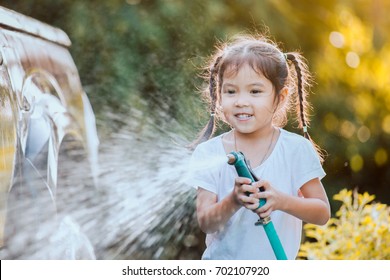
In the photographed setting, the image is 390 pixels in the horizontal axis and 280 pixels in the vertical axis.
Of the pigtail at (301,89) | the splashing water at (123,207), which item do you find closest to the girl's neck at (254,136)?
the pigtail at (301,89)

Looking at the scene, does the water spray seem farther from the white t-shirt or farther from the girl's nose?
the girl's nose

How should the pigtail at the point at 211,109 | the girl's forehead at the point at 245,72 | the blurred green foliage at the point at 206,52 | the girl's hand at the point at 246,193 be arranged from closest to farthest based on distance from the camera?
the girl's hand at the point at 246,193
the girl's forehead at the point at 245,72
the pigtail at the point at 211,109
the blurred green foliage at the point at 206,52

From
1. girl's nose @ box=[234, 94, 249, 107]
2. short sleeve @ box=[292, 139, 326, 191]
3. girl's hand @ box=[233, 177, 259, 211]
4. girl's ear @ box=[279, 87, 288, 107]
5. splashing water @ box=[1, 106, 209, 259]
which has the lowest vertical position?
splashing water @ box=[1, 106, 209, 259]

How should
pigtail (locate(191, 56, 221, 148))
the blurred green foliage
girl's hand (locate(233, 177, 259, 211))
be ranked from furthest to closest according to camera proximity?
the blurred green foliage, pigtail (locate(191, 56, 221, 148)), girl's hand (locate(233, 177, 259, 211))

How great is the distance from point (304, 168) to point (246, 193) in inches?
14.0

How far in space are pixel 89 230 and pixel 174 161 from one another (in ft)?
1.52

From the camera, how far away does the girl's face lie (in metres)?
2.82

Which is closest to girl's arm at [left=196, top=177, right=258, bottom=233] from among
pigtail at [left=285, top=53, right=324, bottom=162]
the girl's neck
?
the girl's neck

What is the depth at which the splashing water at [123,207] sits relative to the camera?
3.11 meters

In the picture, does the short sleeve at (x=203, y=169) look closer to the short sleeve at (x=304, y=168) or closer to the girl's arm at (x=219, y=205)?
the girl's arm at (x=219, y=205)

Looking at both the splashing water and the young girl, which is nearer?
the young girl

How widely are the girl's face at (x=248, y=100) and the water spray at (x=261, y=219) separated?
0.84 ft
